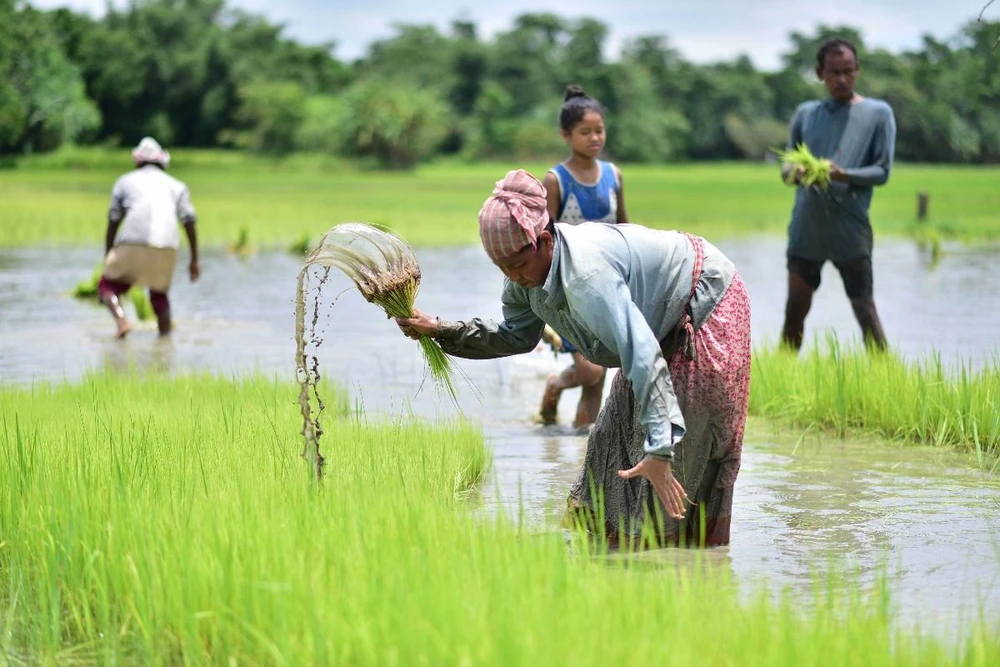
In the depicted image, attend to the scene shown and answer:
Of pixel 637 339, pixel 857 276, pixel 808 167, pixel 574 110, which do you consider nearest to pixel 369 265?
pixel 637 339

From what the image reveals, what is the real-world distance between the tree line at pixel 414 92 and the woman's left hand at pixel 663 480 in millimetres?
36512

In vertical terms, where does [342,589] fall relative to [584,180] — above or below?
below

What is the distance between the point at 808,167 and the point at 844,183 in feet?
1.04

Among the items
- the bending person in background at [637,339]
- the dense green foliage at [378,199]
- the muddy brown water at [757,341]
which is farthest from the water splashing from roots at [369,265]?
the dense green foliage at [378,199]

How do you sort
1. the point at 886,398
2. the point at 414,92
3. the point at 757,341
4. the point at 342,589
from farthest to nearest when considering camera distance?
the point at 414,92 < the point at 757,341 < the point at 886,398 < the point at 342,589

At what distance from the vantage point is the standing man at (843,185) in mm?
8352

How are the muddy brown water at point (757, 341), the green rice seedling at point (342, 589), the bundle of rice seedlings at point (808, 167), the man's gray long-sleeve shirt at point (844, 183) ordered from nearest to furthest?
the green rice seedling at point (342, 589) → the muddy brown water at point (757, 341) → the bundle of rice seedlings at point (808, 167) → the man's gray long-sleeve shirt at point (844, 183)

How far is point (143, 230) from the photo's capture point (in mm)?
11875

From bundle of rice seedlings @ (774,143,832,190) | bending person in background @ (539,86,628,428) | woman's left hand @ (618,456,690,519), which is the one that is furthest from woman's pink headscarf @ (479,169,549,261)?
bundle of rice seedlings @ (774,143,832,190)

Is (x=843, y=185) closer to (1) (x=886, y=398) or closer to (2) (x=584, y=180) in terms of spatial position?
(1) (x=886, y=398)

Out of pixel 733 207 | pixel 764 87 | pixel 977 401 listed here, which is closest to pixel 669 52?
pixel 764 87

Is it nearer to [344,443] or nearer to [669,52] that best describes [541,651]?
[344,443]

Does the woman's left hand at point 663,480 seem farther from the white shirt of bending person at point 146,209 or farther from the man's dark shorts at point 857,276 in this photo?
the white shirt of bending person at point 146,209

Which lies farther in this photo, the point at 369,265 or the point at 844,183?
the point at 844,183
